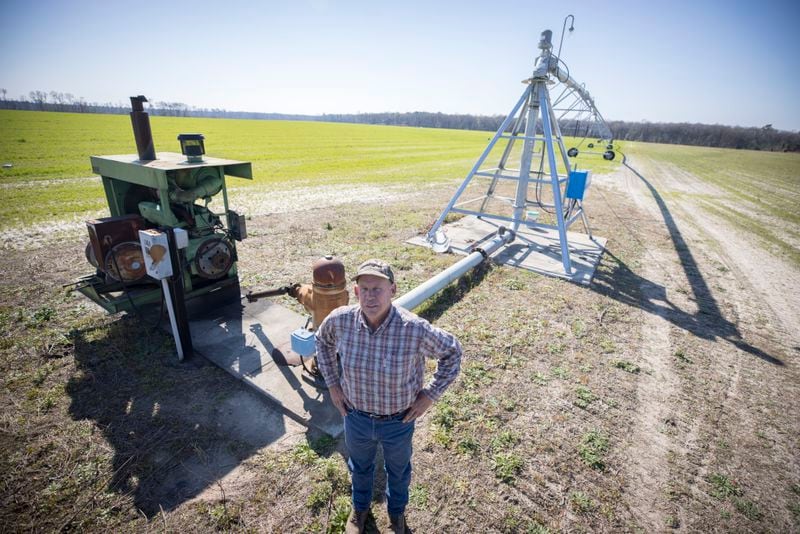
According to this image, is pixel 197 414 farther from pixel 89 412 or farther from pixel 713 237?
pixel 713 237

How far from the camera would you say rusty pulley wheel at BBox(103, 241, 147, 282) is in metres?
4.78

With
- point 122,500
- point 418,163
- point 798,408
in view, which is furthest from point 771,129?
point 122,500

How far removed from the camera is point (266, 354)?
4.95 meters

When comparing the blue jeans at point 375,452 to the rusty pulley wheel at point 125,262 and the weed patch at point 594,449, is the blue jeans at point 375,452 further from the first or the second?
the rusty pulley wheel at point 125,262

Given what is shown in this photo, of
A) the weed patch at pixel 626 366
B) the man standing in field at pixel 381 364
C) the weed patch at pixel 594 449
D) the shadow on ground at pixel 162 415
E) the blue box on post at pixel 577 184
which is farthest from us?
the blue box on post at pixel 577 184

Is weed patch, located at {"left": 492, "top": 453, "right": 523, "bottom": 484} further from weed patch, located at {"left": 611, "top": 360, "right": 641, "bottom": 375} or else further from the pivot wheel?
the pivot wheel

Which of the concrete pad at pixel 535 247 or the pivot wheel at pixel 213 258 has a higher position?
the pivot wheel at pixel 213 258

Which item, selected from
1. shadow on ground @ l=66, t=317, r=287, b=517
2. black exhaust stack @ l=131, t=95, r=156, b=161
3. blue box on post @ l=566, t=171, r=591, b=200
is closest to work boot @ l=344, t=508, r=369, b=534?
shadow on ground @ l=66, t=317, r=287, b=517

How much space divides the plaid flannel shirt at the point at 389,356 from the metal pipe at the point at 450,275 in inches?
70.4

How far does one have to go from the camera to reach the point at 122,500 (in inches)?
121

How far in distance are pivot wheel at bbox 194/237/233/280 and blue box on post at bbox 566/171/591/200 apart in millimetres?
7912

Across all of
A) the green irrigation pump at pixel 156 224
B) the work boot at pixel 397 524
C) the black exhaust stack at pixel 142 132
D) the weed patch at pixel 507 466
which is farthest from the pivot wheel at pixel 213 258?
the weed patch at pixel 507 466

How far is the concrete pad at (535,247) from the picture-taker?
28.0ft

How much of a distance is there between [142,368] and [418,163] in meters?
27.1
